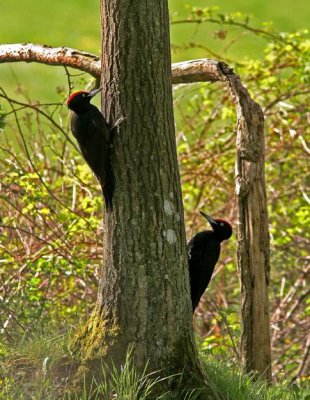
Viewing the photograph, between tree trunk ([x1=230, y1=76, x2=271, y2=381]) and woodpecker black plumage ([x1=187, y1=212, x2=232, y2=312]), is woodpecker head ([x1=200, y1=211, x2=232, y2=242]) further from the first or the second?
tree trunk ([x1=230, y1=76, x2=271, y2=381])

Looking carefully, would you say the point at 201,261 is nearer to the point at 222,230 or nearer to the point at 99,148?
the point at 222,230

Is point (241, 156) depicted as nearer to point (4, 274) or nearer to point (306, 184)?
point (4, 274)

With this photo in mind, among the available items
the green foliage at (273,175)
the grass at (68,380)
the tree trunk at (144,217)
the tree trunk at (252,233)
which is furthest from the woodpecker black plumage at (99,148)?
the green foliage at (273,175)

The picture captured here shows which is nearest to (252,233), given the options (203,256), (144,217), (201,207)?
(203,256)

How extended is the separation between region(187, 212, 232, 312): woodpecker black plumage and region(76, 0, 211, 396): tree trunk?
1088mm

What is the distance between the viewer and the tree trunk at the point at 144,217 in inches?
254

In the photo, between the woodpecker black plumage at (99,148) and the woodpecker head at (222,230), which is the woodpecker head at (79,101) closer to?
the woodpecker black plumage at (99,148)

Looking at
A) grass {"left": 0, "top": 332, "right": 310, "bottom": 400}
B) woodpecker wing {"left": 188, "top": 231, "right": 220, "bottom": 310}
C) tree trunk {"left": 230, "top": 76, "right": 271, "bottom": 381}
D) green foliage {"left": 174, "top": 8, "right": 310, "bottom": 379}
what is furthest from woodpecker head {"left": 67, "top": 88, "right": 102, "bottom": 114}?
green foliage {"left": 174, "top": 8, "right": 310, "bottom": 379}

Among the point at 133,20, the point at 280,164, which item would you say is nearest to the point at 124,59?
the point at 133,20

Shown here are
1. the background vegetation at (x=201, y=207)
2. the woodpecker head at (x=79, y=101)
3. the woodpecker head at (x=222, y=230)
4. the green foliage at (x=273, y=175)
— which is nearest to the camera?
the woodpecker head at (x=79, y=101)

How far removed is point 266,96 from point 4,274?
11.5 ft

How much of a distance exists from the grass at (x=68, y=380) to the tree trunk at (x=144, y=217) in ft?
0.44

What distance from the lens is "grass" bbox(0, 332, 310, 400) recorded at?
6227 mm

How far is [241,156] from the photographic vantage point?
25.1ft
